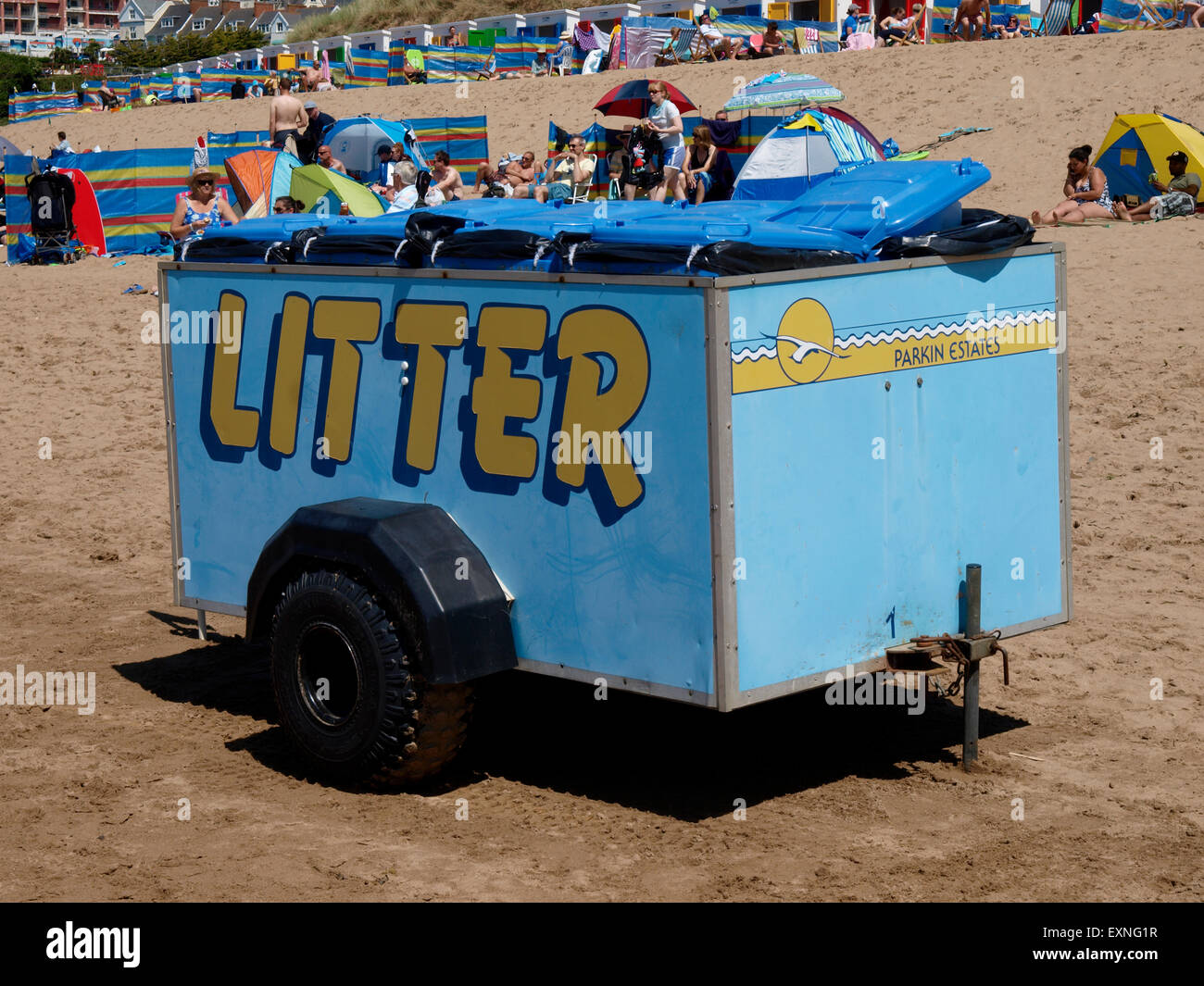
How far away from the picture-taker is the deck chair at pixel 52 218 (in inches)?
851

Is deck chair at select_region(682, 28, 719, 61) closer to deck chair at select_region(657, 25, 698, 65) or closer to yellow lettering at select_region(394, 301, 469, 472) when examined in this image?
deck chair at select_region(657, 25, 698, 65)

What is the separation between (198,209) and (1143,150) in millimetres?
11337

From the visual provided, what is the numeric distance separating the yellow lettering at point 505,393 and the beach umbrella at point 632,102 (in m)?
17.8

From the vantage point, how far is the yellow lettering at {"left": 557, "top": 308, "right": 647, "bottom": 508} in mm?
5141

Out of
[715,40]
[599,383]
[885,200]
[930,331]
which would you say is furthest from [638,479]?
[715,40]

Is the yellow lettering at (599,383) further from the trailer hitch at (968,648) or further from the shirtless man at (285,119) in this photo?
the shirtless man at (285,119)

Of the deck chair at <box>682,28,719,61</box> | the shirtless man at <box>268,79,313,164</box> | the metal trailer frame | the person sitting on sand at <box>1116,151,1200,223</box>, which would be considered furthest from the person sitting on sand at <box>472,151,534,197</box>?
the deck chair at <box>682,28,719,61</box>

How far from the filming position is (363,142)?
21.4 metres

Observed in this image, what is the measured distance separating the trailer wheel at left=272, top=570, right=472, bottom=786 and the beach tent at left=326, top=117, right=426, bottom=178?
1604cm

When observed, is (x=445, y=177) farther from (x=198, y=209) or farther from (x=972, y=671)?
(x=972, y=671)

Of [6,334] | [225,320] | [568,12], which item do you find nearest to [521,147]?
[6,334]

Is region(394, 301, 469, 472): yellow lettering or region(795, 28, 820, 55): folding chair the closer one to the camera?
region(394, 301, 469, 472): yellow lettering

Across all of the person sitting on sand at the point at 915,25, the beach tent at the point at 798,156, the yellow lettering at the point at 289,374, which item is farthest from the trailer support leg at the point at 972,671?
the person sitting on sand at the point at 915,25
